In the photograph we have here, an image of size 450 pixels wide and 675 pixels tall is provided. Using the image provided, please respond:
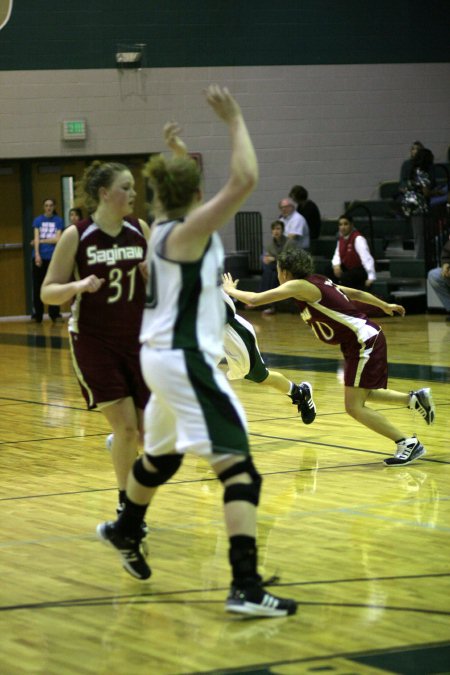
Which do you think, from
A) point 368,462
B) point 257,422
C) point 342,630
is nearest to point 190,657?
point 342,630

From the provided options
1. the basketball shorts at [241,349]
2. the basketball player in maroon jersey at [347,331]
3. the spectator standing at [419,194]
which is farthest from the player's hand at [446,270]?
the basketball player in maroon jersey at [347,331]

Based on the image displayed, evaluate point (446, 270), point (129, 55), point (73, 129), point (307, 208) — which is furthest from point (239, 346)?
point (129, 55)

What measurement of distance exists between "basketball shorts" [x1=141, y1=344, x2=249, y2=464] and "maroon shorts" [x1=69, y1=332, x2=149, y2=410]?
88 centimetres

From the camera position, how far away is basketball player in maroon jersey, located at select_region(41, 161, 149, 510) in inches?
194

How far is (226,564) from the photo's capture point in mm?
4750

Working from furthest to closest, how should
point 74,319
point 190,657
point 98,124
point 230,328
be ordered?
point 98,124
point 230,328
point 74,319
point 190,657

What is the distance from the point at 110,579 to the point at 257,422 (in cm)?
394

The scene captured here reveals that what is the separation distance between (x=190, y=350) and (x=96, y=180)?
49.5 inches

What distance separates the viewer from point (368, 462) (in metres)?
6.87

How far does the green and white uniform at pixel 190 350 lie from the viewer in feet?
13.1

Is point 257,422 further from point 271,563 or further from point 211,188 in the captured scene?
point 211,188

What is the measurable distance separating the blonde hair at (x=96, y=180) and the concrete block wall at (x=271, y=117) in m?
13.3

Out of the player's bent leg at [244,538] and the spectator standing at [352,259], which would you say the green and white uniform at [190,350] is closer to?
the player's bent leg at [244,538]

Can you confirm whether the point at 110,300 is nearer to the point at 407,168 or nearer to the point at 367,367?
the point at 367,367
